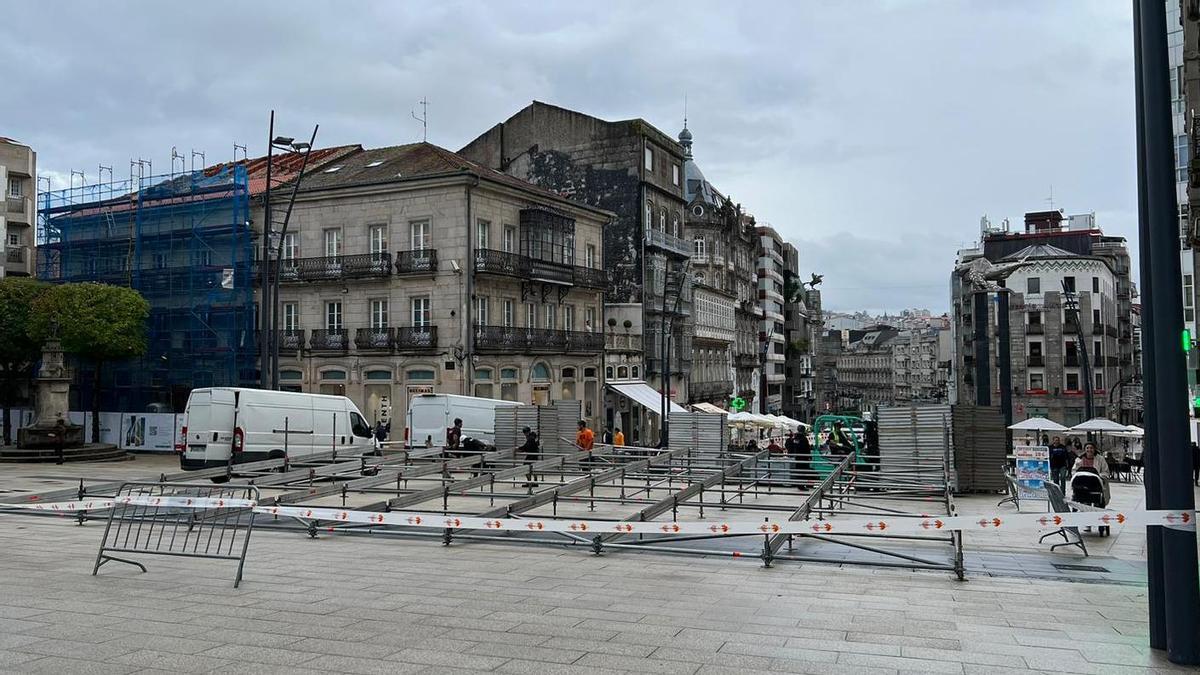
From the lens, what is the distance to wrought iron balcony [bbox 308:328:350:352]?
133ft

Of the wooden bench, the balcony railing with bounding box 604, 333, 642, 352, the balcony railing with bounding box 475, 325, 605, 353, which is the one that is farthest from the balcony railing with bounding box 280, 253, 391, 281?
the wooden bench

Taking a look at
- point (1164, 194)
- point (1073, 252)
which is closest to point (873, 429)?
point (1164, 194)

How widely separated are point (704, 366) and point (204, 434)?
43.8 meters

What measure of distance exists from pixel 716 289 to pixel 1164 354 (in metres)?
60.9

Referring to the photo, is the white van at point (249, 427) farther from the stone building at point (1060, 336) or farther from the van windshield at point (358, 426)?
the stone building at point (1060, 336)

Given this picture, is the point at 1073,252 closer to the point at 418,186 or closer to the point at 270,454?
the point at 418,186

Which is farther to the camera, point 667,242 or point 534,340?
point 667,242

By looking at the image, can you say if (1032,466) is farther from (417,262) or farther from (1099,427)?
(417,262)

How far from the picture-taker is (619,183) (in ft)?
170

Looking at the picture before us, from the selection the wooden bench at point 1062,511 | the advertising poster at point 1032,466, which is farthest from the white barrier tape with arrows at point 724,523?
the advertising poster at point 1032,466

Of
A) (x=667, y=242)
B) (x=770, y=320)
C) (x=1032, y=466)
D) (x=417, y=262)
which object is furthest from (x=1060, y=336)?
(x=1032, y=466)

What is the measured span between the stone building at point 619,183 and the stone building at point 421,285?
8.87 m

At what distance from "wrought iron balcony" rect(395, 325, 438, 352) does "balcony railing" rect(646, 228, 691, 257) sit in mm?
17198

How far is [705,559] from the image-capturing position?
470 inches
